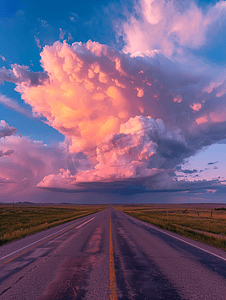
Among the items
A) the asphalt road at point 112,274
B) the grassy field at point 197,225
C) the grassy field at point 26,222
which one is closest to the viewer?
the asphalt road at point 112,274

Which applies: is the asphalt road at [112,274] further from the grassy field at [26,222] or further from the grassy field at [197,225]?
the grassy field at [26,222]

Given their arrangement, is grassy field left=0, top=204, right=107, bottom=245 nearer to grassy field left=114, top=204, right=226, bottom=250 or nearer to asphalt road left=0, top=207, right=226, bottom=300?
asphalt road left=0, top=207, right=226, bottom=300

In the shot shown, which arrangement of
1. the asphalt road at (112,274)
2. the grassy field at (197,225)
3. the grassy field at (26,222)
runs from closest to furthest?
the asphalt road at (112,274)
the grassy field at (197,225)
the grassy field at (26,222)

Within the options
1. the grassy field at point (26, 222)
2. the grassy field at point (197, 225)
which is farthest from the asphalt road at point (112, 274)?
the grassy field at point (26, 222)

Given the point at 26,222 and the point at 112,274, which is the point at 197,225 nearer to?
the point at 112,274

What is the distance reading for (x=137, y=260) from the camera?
801cm

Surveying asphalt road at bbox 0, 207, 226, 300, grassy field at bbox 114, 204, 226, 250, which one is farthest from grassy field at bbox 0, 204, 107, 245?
grassy field at bbox 114, 204, 226, 250

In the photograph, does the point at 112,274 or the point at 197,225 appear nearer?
the point at 112,274

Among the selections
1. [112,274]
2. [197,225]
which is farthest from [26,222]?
[112,274]

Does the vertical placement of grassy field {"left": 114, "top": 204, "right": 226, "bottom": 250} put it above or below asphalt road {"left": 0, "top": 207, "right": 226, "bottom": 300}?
below

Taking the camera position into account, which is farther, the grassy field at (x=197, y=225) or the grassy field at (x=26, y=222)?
the grassy field at (x=26, y=222)

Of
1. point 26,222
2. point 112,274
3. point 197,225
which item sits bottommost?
point 26,222

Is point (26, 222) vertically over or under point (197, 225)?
under

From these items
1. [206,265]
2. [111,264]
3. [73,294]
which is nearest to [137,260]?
[111,264]
